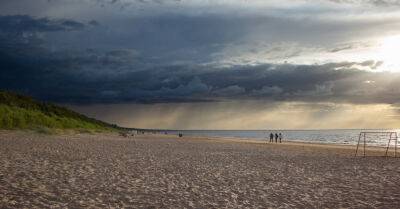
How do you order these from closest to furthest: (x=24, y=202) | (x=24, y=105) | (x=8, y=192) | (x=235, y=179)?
(x=24, y=202) < (x=8, y=192) < (x=235, y=179) < (x=24, y=105)

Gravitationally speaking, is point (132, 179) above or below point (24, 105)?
below

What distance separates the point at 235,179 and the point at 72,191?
815 centimetres

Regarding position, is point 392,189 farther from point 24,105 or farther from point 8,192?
point 24,105

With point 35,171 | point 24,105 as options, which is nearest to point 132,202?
point 35,171

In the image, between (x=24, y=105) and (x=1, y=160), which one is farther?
(x=24, y=105)

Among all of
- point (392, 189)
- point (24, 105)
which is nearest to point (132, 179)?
point (392, 189)

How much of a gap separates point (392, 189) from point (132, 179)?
35.9 feet

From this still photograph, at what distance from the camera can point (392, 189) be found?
18859 mm

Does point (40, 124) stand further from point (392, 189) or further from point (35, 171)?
point (392, 189)

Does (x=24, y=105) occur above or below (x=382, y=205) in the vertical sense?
above

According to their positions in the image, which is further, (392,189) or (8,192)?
(392,189)

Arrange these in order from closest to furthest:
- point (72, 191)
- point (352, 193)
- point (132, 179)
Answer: point (72, 191), point (352, 193), point (132, 179)

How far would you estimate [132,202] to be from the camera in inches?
542

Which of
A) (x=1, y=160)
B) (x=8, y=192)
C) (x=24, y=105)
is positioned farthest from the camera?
(x=24, y=105)
